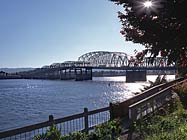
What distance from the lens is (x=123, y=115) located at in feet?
50.2

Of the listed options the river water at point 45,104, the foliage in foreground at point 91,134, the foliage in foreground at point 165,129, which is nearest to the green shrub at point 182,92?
the foliage in foreground at point 165,129

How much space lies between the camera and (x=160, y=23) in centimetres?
941

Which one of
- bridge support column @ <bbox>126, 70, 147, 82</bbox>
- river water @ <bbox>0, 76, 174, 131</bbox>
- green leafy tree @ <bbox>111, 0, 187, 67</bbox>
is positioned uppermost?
green leafy tree @ <bbox>111, 0, 187, 67</bbox>

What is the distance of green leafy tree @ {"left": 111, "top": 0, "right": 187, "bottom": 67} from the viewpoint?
8648 mm

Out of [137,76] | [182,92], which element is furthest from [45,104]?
[137,76]

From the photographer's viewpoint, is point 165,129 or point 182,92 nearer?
point 165,129

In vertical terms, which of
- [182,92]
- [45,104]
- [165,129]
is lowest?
[45,104]

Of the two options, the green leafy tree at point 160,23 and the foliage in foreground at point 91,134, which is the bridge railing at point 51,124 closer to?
the foliage in foreground at point 91,134

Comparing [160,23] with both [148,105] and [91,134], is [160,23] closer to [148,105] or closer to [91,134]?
[91,134]

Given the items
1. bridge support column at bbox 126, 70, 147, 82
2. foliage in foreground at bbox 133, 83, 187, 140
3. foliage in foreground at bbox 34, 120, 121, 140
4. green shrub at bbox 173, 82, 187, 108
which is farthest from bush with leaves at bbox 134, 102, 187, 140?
bridge support column at bbox 126, 70, 147, 82

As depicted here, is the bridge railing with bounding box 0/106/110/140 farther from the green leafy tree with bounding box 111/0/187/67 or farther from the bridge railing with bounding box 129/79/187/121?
the green leafy tree with bounding box 111/0/187/67

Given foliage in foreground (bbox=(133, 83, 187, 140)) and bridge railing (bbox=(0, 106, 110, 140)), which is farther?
bridge railing (bbox=(0, 106, 110, 140))

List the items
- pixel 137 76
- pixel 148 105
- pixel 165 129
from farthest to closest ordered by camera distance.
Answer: pixel 137 76 < pixel 148 105 < pixel 165 129

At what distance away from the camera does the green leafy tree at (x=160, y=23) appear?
8.65 meters
